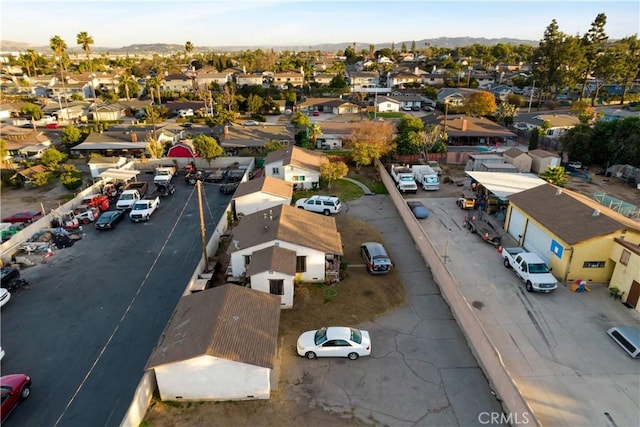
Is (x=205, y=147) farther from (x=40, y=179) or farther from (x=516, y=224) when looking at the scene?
(x=516, y=224)

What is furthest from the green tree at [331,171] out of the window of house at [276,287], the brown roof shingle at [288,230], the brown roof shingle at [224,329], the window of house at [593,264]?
the window of house at [593,264]

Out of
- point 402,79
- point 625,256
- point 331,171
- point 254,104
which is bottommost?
point 331,171

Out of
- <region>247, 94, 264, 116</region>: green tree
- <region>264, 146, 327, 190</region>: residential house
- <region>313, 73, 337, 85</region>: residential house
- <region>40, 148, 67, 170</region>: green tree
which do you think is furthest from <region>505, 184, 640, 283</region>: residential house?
<region>313, 73, 337, 85</region>: residential house

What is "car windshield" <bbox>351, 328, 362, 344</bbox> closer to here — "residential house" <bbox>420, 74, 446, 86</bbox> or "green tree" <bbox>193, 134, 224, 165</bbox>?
"green tree" <bbox>193, 134, 224, 165</bbox>

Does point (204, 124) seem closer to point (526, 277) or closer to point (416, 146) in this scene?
point (416, 146)

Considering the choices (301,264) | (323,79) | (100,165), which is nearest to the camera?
(301,264)

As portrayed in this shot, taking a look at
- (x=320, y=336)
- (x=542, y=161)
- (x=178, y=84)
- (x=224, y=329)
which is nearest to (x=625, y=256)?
(x=320, y=336)
